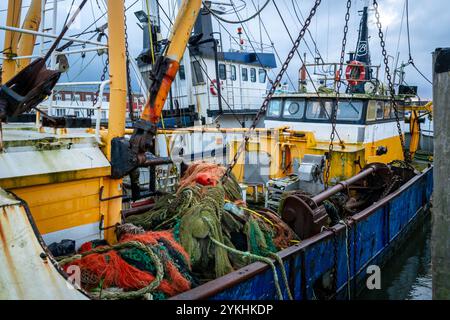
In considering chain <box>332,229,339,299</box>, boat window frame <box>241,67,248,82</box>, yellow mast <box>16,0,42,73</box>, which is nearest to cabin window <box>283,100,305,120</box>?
chain <box>332,229,339,299</box>

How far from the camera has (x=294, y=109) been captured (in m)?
9.45

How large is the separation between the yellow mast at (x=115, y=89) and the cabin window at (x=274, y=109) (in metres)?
6.52

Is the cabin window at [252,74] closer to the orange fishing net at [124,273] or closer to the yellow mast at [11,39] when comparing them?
the yellow mast at [11,39]

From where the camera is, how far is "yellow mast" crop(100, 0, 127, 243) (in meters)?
3.58

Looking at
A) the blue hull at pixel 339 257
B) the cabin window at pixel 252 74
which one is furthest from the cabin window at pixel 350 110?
the cabin window at pixel 252 74

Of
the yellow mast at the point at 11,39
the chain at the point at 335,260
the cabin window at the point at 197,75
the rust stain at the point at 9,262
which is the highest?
the cabin window at the point at 197,75

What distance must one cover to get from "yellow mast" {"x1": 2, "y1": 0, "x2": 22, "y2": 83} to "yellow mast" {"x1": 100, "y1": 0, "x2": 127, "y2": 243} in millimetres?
2769

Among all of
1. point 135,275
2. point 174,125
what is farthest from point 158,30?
point 135,275

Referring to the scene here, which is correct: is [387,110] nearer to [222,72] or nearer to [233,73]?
[222,72]

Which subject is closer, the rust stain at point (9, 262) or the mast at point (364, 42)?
the rust stain at point (9, 262)

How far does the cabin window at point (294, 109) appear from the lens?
30.6 ft

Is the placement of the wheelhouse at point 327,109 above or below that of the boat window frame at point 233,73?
below

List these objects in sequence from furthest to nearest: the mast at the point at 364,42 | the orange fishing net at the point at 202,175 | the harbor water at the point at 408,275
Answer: the mast at the point at 364,42, the harbor water at the point at 408,275, the orange fishing net at the point at 202,175

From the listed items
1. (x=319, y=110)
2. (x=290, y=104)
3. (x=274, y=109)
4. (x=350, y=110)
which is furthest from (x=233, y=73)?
(x=350, y=110)
